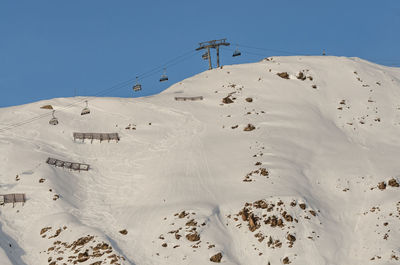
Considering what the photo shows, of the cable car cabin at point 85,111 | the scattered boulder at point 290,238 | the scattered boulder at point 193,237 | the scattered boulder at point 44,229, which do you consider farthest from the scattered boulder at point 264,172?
the cable car cabin at point 85,111

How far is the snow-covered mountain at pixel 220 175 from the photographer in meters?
42.2

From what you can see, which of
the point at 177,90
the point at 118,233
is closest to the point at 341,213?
the point at 118,233

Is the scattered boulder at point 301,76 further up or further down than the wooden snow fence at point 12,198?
further up

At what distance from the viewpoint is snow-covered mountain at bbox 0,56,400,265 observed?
42.2 m

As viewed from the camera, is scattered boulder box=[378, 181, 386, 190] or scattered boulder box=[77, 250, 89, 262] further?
scattered boulder box=[378, 181, 386, 190]

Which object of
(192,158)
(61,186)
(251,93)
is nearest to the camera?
(61,186)

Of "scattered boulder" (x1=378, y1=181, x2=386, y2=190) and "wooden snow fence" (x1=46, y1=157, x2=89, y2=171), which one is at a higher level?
"wooden snow fence" (x1=46, y1=157, x2=89, y2=171)

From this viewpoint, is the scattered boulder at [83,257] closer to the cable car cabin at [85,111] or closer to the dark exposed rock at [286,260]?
the dark exposed rock at [286,260]

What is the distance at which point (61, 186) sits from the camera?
50438 millimetres

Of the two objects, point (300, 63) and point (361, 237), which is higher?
point (300, 63)

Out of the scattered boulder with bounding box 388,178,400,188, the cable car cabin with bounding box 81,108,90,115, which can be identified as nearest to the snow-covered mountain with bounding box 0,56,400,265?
the scattered boulder with bounding box 388,178,400,188

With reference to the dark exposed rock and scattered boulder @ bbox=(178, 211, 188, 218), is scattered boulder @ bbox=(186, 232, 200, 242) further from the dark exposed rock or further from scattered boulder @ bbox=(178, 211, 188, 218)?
the dark exposed rock

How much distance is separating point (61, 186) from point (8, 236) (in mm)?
7970

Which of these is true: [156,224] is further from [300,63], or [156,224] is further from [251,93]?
[300,63]
